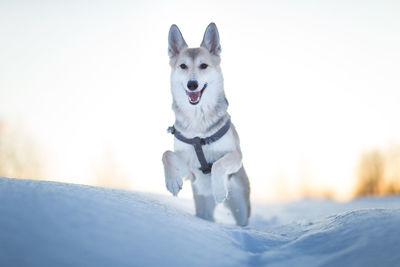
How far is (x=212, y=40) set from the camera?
4.20m

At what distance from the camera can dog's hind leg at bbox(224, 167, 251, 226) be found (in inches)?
160

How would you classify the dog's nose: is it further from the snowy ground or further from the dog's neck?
the snowy ground

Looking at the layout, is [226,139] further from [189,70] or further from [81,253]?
[81,253]

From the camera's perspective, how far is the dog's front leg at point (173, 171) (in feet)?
10.9

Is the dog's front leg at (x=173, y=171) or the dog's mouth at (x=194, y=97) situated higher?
the dog's mouth at (x=194, y=97)

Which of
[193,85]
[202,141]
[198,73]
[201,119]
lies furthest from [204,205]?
[198,73]

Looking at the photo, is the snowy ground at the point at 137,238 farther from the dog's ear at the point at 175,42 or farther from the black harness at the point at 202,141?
the dog's ear at the point at 175,42

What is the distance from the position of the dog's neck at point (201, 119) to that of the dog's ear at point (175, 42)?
3.25ft

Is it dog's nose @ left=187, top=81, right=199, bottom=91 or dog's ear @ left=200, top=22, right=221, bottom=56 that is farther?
dog's ear @ left=200, top=22, right=221, bottom=56

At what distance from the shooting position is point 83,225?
1.95m

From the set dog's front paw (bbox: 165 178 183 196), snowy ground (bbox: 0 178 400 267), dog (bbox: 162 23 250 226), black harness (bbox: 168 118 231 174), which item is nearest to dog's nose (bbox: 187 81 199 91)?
dog (bbox: 162 23 250 226)

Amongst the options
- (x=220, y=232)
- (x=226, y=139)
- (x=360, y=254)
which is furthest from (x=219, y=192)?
(x=360, y=254)

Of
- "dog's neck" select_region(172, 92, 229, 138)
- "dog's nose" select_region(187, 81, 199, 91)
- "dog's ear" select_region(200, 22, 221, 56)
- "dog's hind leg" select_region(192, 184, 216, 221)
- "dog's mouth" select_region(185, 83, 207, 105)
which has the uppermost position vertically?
"dog's ear" select_region(200, 22, 221, 56)

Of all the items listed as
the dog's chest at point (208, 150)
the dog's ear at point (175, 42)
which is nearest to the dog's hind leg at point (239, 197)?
the dog's chest at point (208, 150)
